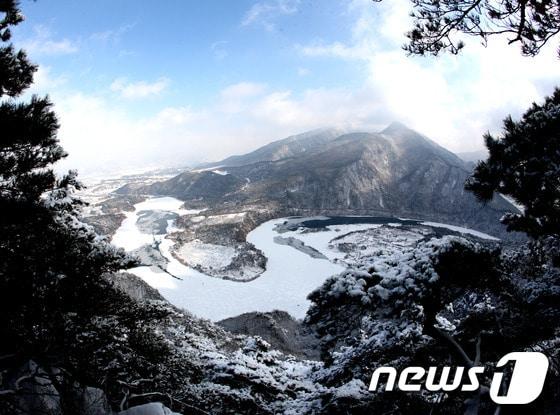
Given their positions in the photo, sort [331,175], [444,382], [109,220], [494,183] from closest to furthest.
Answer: [444,382], [494,183], [109,220], [331,175]

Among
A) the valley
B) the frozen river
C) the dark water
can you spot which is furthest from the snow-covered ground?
the dark water

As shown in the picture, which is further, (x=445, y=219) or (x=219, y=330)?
(x=445, y=219)

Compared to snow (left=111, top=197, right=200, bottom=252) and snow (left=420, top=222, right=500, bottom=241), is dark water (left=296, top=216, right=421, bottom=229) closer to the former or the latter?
snow (left=420, top=222, right=500, bottom=241)

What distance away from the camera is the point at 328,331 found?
173 inches

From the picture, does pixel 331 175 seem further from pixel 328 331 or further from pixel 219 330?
pixel 328 331

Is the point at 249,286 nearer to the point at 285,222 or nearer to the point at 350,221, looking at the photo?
the point at 285,222

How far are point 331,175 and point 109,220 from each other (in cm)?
7097

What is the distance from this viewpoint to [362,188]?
116688 millimetres

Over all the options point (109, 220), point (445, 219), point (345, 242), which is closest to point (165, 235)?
point (109, 220)

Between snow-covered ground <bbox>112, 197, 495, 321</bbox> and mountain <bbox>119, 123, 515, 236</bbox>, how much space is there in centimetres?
2638

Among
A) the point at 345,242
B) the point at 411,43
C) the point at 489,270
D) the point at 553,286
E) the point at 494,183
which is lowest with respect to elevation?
the point at 345,242

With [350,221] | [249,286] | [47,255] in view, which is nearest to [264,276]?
[249,286]

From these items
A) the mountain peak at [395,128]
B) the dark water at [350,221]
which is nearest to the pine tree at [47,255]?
the dark water at [350,221]

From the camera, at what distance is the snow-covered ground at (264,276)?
35.7 meters
